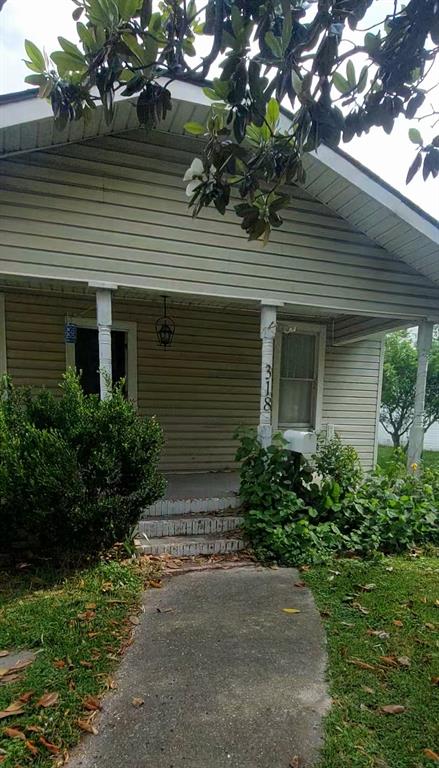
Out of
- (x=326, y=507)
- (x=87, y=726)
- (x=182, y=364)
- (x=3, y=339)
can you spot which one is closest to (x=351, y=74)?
(x=87, y=726)

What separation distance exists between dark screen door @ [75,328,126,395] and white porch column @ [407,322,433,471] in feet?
13.3

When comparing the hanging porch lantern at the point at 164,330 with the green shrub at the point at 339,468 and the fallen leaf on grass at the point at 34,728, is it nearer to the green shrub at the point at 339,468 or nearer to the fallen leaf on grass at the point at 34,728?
the green shrub at the point at 339,468

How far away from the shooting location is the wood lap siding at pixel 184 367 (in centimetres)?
538

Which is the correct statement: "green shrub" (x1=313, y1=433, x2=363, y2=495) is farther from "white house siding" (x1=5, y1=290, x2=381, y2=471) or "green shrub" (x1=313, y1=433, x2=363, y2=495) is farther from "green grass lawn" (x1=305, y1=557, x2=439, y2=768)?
"white house siding" (x1=5, y1=290, x2=381, y2=471)

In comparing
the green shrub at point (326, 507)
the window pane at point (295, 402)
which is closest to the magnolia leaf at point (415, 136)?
the green shrub at point (326, 507)

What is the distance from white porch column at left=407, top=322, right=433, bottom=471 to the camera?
5.20 metres

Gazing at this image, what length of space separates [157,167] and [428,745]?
4.67m

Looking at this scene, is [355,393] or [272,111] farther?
[355,393]

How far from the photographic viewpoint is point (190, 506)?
4.47 meters

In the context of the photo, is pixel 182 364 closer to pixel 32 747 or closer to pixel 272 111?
pixel 272 111

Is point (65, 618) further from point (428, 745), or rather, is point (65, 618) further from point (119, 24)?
point (119, 24)

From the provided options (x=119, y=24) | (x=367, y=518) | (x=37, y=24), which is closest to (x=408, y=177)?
(x=119, y=24)

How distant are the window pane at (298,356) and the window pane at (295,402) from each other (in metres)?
0.15

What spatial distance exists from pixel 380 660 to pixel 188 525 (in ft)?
7.27
